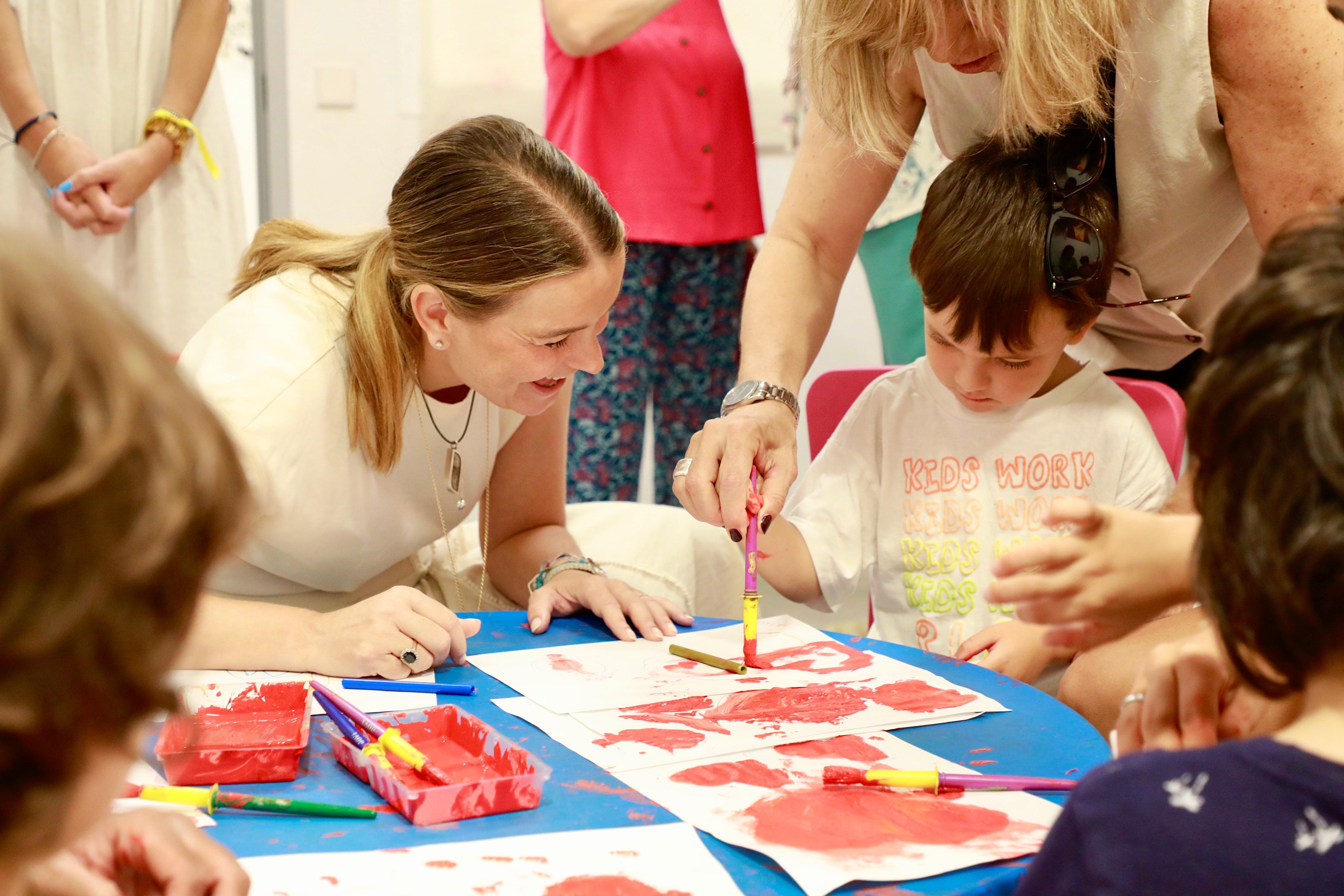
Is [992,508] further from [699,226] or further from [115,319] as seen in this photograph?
[115,319]

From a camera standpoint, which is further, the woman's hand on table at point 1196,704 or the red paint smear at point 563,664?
the red paint smear at point 563,664

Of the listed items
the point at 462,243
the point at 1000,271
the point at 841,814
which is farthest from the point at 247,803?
the point at 1000,271

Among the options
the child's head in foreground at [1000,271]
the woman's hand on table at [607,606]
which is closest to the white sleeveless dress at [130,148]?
the woman's hand on table at [607,606]

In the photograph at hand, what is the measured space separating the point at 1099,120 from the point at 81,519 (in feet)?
4.17

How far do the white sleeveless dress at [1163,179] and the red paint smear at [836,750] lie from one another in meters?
0.54

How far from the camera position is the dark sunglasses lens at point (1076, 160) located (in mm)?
1422

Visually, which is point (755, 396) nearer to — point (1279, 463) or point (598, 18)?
point (1279, 463)

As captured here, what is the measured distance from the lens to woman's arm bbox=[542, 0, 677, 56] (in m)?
2.21

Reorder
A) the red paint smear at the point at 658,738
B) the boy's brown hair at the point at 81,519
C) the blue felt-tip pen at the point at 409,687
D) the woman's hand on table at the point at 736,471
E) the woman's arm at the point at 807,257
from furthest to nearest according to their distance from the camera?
the woman's arm at the point at 807,257
the woman's hand on table at the point at 736,471
the blue felt-tip pen at the point at 409,687
the red paint smear at the point at 658,738
the boy's brown hair at the point at 81,519

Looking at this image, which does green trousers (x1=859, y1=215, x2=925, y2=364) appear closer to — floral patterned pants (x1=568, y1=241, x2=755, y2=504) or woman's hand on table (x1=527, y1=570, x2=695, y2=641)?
floral patterned pants (x1=568, y1=241, x2=755, y2=504)

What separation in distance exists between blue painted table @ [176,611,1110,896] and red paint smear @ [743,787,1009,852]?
0.04 m

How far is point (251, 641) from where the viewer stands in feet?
3.71

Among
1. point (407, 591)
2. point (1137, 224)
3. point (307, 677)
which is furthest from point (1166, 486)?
point (307, 677)

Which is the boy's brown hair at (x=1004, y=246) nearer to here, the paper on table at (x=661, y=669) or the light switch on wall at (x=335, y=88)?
the paper on table at (x=661, y=669)
